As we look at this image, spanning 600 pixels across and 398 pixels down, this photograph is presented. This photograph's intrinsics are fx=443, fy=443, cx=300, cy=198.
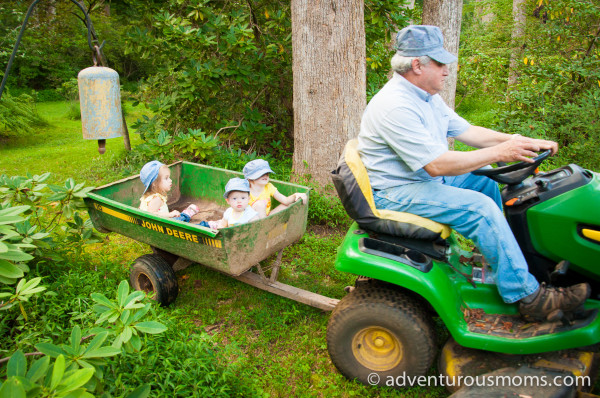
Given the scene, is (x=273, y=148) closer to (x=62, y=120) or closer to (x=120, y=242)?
(x=120, y=242)

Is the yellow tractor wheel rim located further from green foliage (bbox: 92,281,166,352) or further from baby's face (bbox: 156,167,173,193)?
baby's face (bbox: 156,167,173,193)

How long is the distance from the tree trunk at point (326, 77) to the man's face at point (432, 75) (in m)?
2.18

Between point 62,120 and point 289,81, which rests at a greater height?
point 289,81

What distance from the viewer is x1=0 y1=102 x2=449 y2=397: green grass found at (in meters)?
2.85

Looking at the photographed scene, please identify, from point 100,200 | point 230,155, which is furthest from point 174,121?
point 100,200

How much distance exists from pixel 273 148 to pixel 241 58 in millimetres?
1362

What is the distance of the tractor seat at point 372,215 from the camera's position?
8.52 feet

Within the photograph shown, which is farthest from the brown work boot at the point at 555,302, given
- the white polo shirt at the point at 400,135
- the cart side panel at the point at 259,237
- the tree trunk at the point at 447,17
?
the tree trunk at the point at 447,17

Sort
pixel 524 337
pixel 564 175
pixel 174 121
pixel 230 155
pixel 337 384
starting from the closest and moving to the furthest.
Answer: pixel 524 337 < pixel 564 175 < pixel 337 384 < pixel 230 155 < pixel 174 121

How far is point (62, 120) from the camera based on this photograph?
39.3 ft

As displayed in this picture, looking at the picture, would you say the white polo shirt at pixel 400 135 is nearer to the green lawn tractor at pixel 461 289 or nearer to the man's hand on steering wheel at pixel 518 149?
the green lawn tractor at pixel 461 289

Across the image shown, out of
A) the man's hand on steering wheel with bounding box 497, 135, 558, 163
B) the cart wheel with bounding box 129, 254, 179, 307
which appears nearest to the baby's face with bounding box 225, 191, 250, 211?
the cart wheel with bounding box 129, 254, 179, 307

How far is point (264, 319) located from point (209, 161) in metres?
2.64

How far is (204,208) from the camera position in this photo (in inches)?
177
